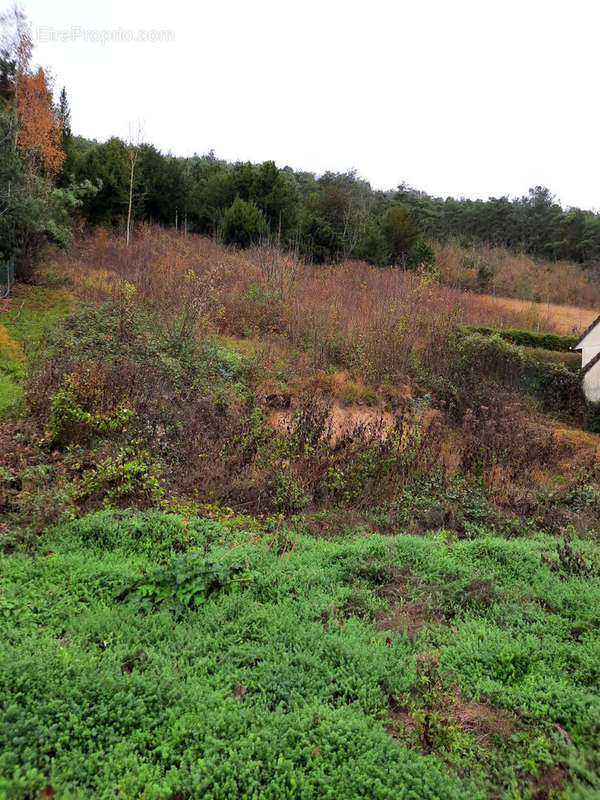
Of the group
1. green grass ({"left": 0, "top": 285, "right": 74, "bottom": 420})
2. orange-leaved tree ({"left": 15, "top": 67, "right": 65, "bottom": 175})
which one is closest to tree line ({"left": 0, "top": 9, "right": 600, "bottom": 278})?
orange-leaved tree ({"left": 15, "top": 67, "right": 65, "bottom": 175})

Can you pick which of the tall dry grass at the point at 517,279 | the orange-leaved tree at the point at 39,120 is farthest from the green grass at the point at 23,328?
the tall dry grass at the point at 517,279

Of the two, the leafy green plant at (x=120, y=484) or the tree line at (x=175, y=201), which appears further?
the tree line at (x=175, y=201)

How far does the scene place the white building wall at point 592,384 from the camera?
9695 millimetres

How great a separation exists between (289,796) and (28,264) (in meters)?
12.6

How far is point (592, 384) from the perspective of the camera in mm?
9820

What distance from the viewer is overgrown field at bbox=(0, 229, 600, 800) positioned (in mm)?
1950

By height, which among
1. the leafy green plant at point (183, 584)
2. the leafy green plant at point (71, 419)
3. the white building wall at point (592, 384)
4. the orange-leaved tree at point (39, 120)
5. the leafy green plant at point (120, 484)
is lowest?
the leafy green plant at point (120, 484)

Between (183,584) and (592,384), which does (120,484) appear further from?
(592,384)

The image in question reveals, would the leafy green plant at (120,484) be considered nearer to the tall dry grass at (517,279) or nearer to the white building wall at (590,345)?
the white building wall at (590,345)

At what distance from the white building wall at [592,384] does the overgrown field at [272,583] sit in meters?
1.88

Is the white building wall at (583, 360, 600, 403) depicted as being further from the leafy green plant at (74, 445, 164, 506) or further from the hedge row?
the leafy green plant at (74, 445, 164, 506)

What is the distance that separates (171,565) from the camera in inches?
124

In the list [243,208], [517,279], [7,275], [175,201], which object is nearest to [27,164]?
[7,275]

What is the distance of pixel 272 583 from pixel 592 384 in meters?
9.48
